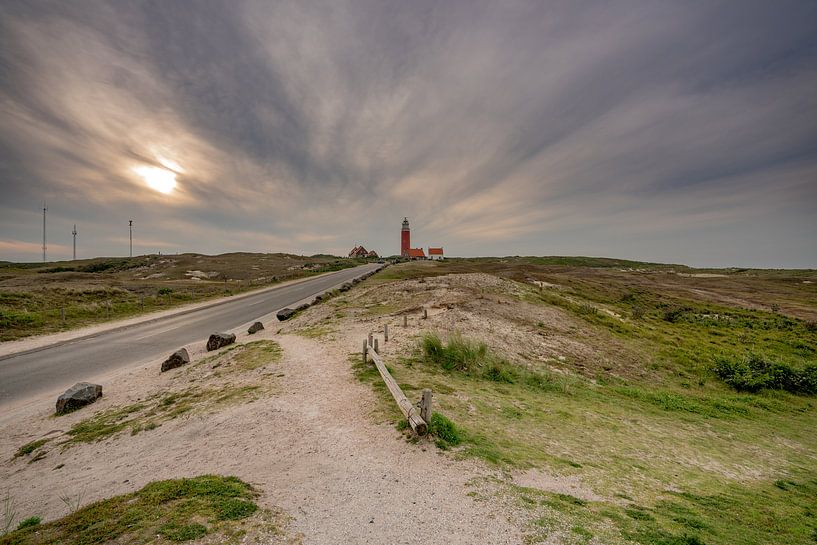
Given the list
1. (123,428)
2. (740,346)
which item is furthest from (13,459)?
(740,346)

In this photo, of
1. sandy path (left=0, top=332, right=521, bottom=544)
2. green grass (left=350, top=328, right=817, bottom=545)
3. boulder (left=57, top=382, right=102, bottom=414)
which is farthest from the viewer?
boulder (left=57, top=382, right=102, bottom=414)

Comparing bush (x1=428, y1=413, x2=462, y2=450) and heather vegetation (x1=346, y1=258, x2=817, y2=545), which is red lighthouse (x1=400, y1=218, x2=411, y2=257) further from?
bush (x1=428, y1=413, x2=462, y2=450)

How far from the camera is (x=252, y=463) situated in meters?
6.89

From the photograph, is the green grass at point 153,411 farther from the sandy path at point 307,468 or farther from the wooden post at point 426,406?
the wooden post at point 426,406

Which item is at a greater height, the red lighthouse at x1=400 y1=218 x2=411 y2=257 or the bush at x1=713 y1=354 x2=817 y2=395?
the red lighthouse at x1=400 y1=218 x2=411 y2=257

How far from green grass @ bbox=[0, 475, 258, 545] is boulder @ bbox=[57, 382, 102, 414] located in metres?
8.64

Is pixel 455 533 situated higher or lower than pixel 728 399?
higher

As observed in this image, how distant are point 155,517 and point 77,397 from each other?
34.0 feet

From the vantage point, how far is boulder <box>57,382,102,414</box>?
11.0 metres

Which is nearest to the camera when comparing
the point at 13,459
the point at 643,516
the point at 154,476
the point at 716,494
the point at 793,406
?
the point at 643,516

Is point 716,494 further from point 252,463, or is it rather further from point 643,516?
point 252,463

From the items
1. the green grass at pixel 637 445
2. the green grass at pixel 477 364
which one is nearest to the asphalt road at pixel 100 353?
the green grass at pixel 637 445

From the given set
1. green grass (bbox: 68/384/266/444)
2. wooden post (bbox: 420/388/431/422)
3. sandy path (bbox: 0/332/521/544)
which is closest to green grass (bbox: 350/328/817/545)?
wooden post (bbox: 420/388/431/422)

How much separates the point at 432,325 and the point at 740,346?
939 inches
